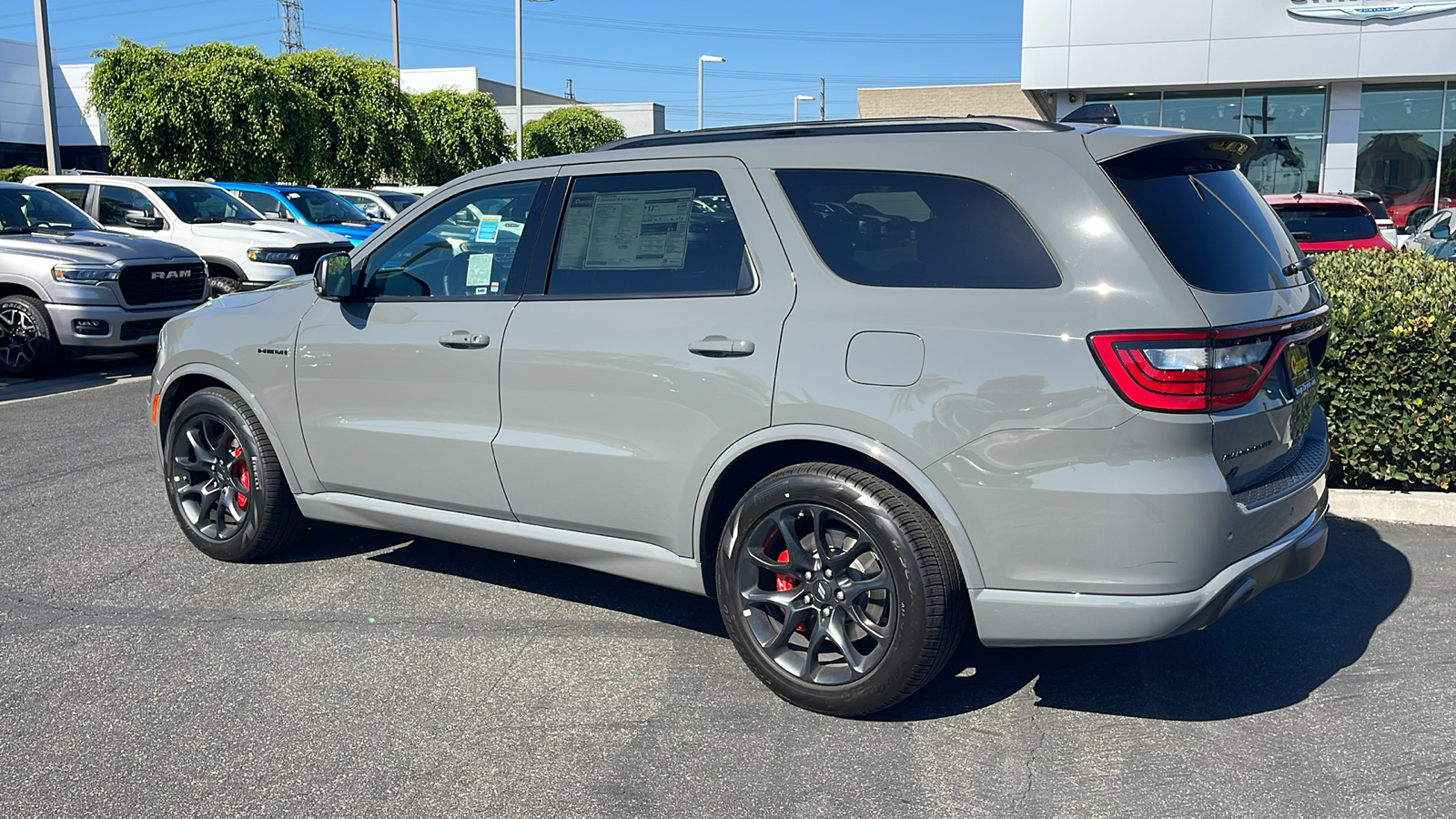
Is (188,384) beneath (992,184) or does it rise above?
beneath

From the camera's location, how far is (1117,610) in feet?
11.0

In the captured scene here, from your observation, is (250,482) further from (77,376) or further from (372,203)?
(372,203)

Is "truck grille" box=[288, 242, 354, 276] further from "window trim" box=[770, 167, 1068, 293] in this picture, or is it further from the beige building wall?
the beige building wall

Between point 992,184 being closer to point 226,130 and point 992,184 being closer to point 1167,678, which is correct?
point 1167,678

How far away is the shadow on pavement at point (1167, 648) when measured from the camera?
395 cm

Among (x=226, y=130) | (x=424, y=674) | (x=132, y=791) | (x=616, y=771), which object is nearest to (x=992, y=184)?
(x=616, y=771)

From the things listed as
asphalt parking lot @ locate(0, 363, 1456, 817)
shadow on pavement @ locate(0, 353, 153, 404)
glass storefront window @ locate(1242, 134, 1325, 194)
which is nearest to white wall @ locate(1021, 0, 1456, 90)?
glass storefront window @ locate(1242, 134, 1325, 194)

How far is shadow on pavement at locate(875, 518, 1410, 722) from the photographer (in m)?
3.92

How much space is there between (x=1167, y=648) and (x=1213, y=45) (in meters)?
26.2

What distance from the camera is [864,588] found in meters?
3.69

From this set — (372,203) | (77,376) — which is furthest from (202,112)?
(77,376)

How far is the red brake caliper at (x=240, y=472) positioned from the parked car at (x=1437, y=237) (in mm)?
13381

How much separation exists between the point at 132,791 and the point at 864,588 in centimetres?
217

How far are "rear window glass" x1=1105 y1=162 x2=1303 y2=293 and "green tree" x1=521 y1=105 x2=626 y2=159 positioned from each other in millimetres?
46656
